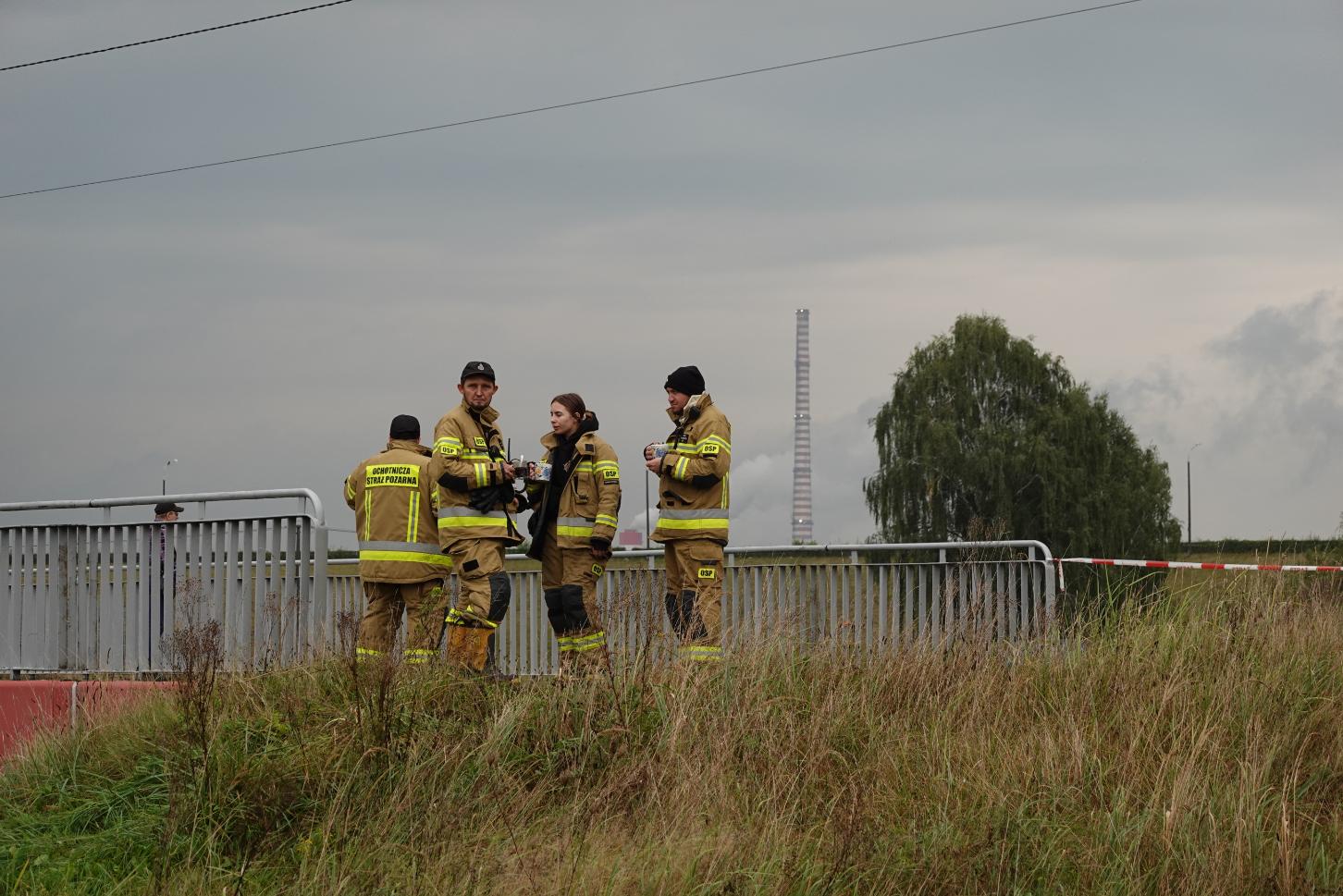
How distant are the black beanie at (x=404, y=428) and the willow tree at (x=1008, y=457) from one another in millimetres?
44700

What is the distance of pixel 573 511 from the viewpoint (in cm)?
978

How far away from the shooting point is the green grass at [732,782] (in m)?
5.37


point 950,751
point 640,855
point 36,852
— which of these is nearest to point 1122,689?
point 950,751

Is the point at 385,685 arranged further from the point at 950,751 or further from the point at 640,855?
the point at 950,751

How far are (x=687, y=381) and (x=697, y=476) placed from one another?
0.74 metres

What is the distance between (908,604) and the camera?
10359mm

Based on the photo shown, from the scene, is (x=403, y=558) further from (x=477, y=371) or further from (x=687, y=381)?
(x=687, y=381)

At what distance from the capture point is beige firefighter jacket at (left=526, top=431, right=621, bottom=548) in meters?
9.70

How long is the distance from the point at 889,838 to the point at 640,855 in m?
0.99

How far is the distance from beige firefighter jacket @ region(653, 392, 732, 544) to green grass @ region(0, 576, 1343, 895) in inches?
80.8

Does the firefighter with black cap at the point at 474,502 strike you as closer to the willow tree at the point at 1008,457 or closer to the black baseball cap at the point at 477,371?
the black baseball cap at the point at 477,371

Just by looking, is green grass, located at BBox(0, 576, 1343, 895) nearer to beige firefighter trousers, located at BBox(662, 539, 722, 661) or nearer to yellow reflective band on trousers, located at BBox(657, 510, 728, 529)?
beige firefighter trousers, located at BBox(662, 539, 722, 661)

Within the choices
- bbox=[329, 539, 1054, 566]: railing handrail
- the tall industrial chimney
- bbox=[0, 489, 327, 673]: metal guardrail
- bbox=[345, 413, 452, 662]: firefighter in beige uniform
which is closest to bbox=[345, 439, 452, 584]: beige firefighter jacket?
bbox=[345, 413, 452, 662]: firefighter in beige uniform

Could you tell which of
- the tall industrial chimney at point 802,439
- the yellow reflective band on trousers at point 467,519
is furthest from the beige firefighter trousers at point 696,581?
the tall industrial chimney at point 802,439
